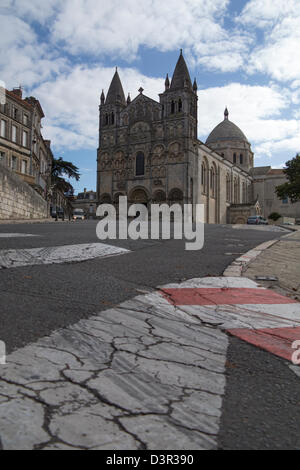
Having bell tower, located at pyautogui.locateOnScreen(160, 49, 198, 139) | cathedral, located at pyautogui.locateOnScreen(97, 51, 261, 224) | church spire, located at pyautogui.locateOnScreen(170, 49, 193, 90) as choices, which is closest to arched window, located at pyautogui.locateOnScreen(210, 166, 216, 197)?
cathedral, located at pyautogui.locateOnScreen(97, 51, 261, 224)

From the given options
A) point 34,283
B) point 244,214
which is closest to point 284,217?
point 244,214

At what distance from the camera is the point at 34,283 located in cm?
389

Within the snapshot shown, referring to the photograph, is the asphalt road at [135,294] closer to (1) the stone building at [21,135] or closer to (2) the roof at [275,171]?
(1) the stone building at [21,135]

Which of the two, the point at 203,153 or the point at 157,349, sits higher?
the point at 203,153

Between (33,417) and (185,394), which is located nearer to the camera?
(33,417)

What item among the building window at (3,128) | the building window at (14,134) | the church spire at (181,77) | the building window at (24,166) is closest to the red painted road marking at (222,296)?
the building window at (3,128)

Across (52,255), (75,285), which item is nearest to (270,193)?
(52,255)

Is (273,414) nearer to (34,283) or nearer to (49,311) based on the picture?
(49,311)

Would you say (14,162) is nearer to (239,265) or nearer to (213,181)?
(213,181)

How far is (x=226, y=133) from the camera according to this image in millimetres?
66875

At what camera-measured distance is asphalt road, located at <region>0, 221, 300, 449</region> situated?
1.59m

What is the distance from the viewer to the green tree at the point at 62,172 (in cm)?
4750

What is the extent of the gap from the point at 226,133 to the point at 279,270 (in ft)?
216

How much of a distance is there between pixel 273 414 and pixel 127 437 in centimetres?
77
